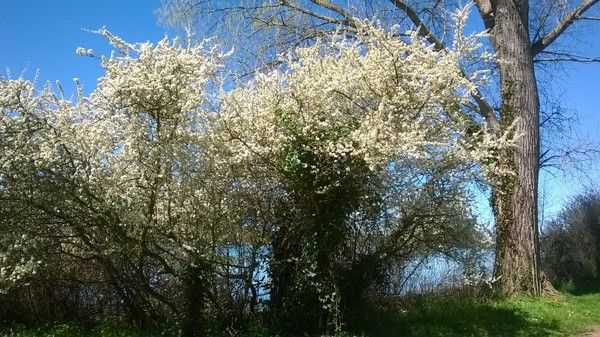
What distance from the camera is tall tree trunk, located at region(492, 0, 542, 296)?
1182 cm

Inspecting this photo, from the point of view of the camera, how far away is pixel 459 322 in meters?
9.44

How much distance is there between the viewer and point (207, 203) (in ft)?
27.9

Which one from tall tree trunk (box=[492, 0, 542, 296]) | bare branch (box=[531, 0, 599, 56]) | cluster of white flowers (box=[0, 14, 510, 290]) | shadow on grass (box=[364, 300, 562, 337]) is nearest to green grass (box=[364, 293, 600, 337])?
shadow on grass (box=[364, 300, 562, 337])

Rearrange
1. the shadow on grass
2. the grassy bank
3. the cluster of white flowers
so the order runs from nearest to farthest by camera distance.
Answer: the cluster of white flowers < the grassy bank < the shadow on grass

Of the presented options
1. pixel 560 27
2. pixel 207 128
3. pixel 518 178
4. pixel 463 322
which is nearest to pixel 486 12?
pixel 560 27

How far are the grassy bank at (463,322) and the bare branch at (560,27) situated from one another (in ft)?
17.7

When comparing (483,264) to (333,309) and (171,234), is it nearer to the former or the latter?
(333,309)

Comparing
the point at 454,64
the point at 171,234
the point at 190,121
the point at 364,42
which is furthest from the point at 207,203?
the point at 454,64

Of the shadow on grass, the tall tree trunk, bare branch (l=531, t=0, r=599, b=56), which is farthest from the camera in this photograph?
bare branch (l=531, t=0, r=599, b=56)

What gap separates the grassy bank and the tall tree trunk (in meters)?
0.69

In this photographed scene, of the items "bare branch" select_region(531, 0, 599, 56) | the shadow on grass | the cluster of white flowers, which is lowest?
the shadow on grass

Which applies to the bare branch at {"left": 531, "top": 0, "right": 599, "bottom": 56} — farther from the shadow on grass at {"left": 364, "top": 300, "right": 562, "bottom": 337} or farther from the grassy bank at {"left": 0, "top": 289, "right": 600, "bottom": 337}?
the shadow on grass at {"left": 364, "top": 300, "right": 562, "bottom": 337}

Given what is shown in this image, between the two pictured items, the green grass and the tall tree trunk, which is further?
the tall tree trunk

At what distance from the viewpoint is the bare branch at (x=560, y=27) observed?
1317 cm
